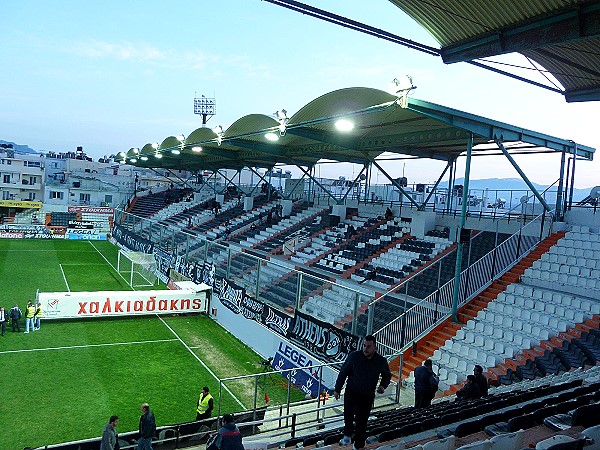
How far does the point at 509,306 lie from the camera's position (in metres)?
14.6

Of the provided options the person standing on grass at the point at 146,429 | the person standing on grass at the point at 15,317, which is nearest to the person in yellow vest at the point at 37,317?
the person standing on grass at the point at 15,317

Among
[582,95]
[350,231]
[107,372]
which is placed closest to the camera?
[582,95]

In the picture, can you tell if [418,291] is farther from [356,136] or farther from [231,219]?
[231,219]

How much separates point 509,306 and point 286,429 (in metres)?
8.03

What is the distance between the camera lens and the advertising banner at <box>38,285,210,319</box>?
20.3 meters

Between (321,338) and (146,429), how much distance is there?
24.5ft

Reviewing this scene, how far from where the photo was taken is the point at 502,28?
34.5 feet

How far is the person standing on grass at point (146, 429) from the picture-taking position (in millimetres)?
9180

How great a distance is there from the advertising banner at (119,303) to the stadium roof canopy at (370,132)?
350 inches

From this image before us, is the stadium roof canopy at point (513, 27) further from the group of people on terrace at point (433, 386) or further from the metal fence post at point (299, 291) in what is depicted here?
the metal fence post at point (299, 291)

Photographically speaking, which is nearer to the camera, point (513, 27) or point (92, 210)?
point (513, 27)

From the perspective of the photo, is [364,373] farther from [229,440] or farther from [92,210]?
[92,210]

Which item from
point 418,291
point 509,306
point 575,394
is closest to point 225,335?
point 418,291

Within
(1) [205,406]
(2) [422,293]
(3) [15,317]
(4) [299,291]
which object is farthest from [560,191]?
(3) [15,317]
